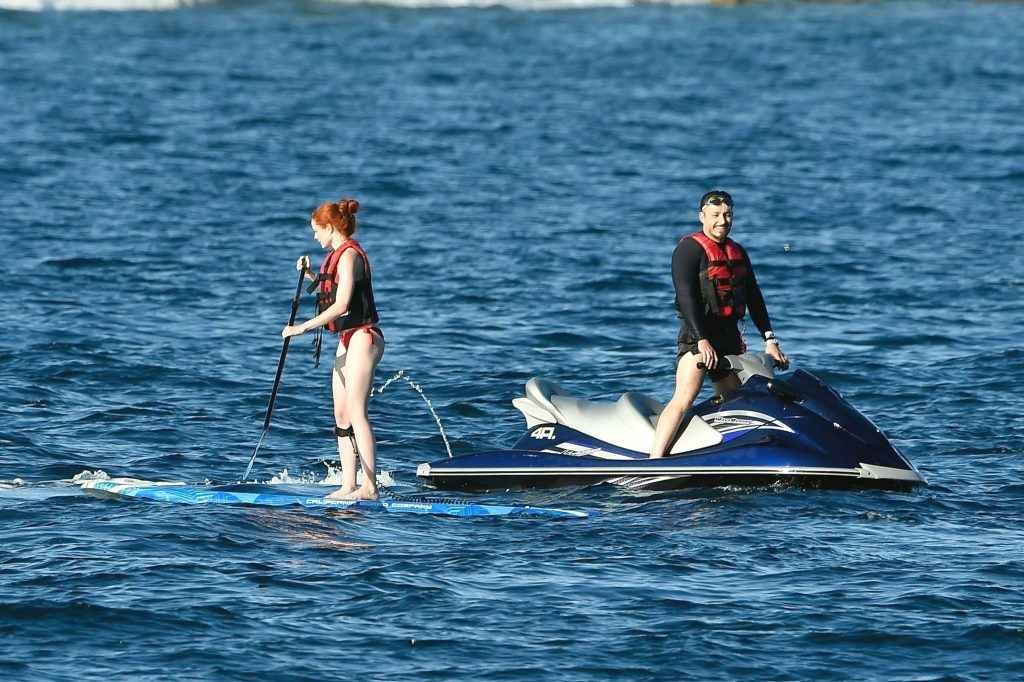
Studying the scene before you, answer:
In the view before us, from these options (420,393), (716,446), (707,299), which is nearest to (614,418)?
(716,446)

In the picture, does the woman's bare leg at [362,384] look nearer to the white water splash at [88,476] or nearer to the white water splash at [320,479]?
the white water splash at [320,479]

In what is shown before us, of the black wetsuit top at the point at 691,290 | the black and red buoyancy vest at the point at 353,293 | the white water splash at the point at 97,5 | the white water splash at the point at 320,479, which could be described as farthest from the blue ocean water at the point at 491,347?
the white water splash at the point at 97,5

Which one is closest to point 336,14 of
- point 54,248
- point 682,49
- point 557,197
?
point 682,49

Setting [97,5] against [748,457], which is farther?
[97,5]

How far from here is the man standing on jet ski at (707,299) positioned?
12.2 metres

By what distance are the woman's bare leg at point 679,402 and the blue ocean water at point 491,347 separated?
0.47 meters

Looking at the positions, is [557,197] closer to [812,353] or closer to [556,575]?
[812,353]

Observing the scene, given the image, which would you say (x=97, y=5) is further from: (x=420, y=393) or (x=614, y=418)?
(x=614, y=418)

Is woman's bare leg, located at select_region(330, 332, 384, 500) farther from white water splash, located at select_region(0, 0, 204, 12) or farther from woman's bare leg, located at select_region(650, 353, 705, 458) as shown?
white water splash, located at select_region(0, 0, 204, 12)

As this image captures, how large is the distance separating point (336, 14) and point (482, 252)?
43.0 m

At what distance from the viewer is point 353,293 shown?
1180 cm

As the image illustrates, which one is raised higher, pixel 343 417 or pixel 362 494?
pixel 343 417

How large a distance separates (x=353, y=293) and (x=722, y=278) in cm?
263

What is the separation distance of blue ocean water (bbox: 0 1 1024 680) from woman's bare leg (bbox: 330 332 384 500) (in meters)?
0.55
